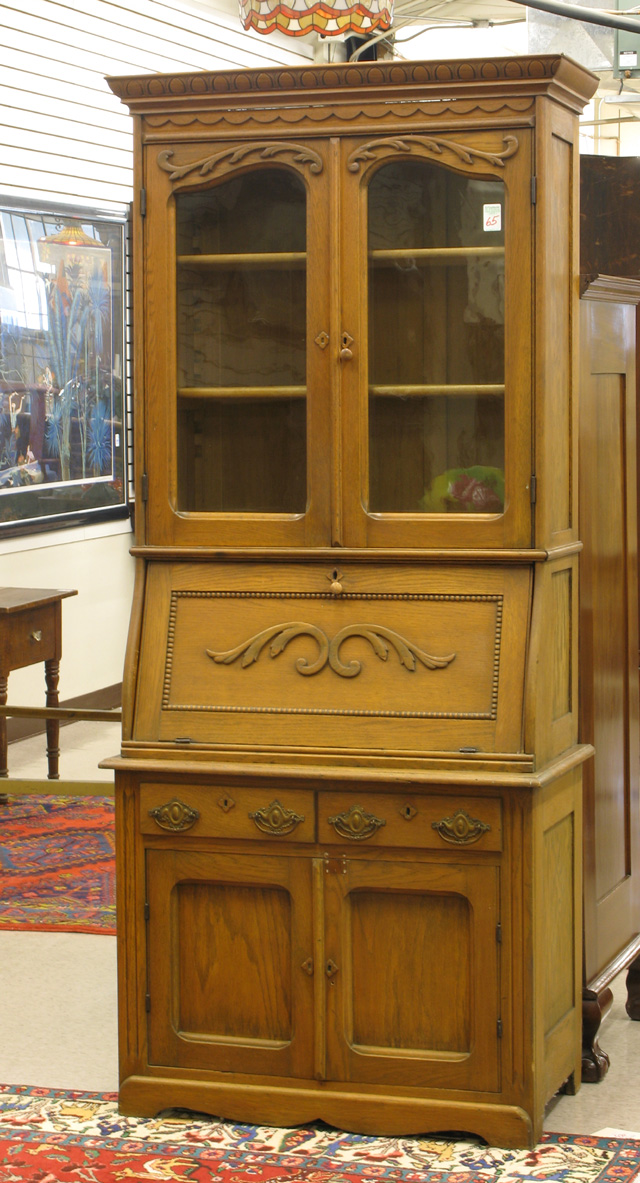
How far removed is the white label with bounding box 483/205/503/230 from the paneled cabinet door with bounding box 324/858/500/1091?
135 cm

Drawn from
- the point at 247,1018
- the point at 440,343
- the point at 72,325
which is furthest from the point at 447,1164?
the point at 72,325

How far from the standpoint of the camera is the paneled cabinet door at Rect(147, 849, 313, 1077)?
9.59 ft

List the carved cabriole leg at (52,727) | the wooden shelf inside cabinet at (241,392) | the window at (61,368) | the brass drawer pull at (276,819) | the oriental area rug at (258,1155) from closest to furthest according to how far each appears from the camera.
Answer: the oriental area rug at (258,1155), the brass drawer pull at (276,819), the wooden shelf inside cabinet at (241,392), the carved cabriole leg at (52,727), the window at (61,368)

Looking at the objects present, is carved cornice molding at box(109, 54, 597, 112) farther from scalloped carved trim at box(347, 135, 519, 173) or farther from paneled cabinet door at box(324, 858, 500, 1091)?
paneled cabinet door at box(324, 858, 500, 1091)

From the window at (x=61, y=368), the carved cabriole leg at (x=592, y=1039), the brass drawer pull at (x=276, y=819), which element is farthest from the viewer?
the window at (x=61, y=368)

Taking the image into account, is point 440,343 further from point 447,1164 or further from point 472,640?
point 447,1164

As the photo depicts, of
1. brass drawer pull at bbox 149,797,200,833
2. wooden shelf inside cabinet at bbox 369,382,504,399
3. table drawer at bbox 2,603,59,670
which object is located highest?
wooden shelf inside cabinet at bbox 369,382,504,399

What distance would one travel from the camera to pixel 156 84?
2.92m

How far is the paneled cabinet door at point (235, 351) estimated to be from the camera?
2959 mm

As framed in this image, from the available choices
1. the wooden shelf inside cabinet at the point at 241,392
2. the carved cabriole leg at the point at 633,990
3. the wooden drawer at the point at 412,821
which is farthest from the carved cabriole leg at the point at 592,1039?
the wooden shelf inside cabinet at the point at 241,392

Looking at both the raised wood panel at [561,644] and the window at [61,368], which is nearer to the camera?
the raised wood panel at [561,644]

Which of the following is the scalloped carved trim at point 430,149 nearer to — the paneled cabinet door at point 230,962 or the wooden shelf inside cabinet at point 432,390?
the wooden shelf inside cabinet at point 432,390

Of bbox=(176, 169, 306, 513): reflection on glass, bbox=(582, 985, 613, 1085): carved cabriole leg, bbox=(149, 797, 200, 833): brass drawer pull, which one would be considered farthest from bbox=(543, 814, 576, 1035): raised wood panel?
bbox=(176, 169, 306, 513): reflection on glass

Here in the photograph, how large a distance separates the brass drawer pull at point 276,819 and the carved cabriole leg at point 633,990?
1.14 metres
